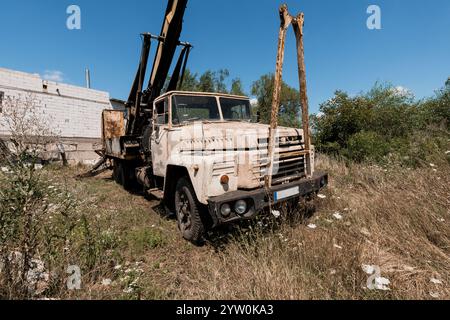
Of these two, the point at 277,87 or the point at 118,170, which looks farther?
the point at 118,170

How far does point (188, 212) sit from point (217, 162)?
996mm

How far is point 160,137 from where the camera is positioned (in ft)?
14.2

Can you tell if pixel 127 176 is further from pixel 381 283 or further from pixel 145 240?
pixel 381 283

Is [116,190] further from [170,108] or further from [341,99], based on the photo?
[341,99]

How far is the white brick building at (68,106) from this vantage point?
1197cm

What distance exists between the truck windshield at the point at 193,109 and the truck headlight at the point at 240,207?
1.97 metres

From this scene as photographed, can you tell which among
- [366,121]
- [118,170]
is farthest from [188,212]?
[366,121]

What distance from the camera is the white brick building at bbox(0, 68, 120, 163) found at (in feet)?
39.3

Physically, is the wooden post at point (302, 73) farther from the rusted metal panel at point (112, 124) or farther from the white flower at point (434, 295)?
the rusted metal panel at point (112, 124)

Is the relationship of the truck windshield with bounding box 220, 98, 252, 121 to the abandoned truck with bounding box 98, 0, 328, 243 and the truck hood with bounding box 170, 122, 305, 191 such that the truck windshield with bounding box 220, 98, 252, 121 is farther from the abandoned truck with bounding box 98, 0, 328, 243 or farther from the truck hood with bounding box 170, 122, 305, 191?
the truck hood with bounding box 170, 122, 305, 191

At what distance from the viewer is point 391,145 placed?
7148mm

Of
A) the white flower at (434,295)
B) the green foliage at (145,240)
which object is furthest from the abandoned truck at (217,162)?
the white flower at (434,295)

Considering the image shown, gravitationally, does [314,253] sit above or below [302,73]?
below
